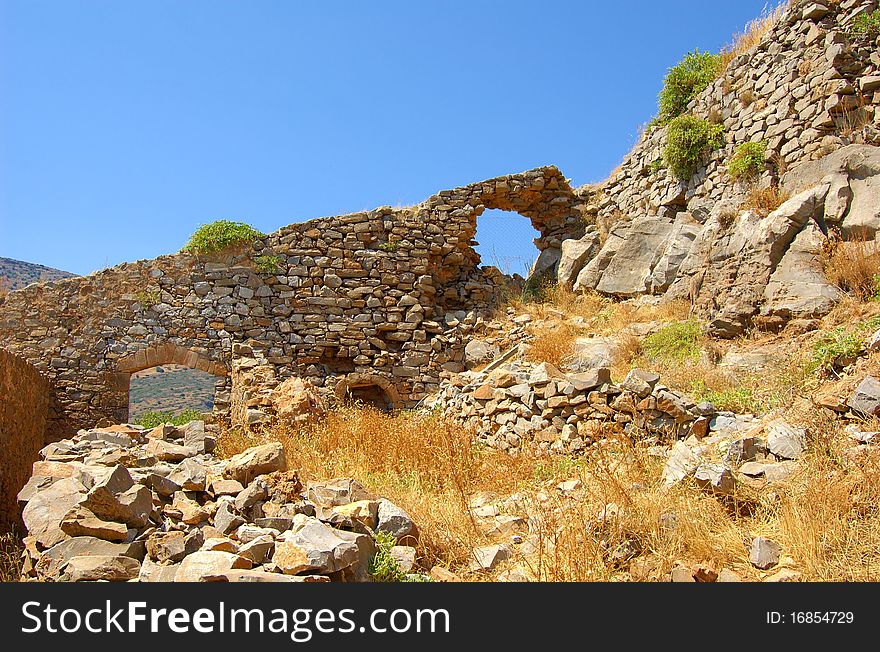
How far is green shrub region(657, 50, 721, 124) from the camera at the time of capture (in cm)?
1203

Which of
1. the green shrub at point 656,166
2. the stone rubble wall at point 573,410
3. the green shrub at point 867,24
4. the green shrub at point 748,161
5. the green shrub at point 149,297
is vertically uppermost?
the green shrub at point 867,24

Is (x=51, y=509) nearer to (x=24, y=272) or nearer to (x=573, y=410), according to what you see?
(x=573, y=410)

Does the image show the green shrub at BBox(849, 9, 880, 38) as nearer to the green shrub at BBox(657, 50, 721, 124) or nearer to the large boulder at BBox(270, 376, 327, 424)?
the green shrub at BBox(657, 50, 721, 124)

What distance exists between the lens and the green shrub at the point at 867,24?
9211 millimetres

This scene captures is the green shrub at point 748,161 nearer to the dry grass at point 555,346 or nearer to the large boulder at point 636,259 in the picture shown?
the large boulder at point 636,259

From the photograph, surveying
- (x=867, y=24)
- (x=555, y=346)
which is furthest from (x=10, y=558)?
(x=867, y=24)

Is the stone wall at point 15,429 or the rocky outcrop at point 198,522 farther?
the stone wall at point 15,429

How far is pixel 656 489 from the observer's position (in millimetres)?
4711

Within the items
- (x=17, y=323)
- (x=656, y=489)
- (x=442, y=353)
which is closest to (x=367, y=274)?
(x=442, y=353)

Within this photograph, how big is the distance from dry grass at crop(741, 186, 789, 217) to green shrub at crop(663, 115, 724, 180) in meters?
1.91

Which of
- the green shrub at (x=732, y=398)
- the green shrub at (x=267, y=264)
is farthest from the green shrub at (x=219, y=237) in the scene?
the green shrub at (x=732, y=398)

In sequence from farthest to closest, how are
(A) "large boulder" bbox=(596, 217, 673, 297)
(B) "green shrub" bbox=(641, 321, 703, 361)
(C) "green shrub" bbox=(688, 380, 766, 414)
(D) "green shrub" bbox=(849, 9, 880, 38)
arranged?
(A) "large boulder" bbox=(596, 217, 673, 297) → (D) "green shrub" bbox=(849, 9, 880, 38) → (B) "green shrub" bbox=(641, 321, 703, 361) → (C) "green shrub" bbox=(688, 380, 766, 414)


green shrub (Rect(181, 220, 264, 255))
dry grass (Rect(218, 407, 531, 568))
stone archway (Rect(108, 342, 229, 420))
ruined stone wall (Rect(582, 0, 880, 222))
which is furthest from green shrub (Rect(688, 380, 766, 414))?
green shrub (Rect(181, 220, 264, 255))

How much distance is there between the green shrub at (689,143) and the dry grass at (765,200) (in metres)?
1.91
